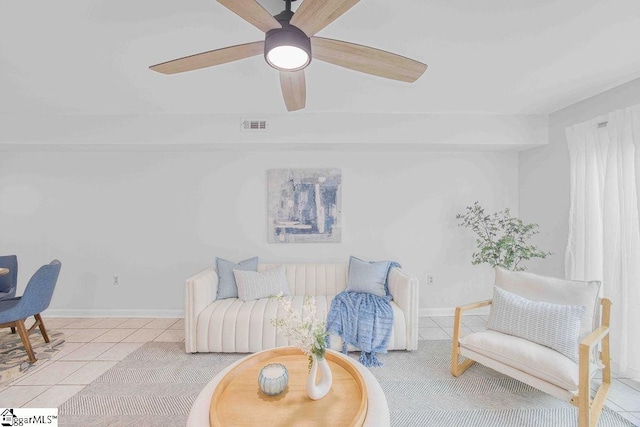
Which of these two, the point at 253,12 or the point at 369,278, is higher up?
the point at 253,12

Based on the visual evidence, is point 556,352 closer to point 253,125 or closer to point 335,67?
point 335,67

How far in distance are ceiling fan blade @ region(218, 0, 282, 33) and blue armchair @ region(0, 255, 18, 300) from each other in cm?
401

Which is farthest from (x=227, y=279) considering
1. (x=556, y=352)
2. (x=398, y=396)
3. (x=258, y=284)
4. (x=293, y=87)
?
(x=556, y=352)

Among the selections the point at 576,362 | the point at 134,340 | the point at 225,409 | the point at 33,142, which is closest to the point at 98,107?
the point at 33,142

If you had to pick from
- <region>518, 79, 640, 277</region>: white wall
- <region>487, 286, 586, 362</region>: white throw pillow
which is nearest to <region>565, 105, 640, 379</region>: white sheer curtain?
<region>518, 79, 640, 277</region>: white wall

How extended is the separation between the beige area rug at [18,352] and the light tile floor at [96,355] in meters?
0.07

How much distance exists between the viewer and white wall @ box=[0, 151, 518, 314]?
3766mm

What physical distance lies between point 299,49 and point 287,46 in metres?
0.06

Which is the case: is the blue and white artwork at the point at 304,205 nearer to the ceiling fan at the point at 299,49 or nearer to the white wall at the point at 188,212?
the white wall at the point at 188,212

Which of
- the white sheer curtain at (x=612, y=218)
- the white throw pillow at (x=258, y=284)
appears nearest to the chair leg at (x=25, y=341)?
the white throw pillow at (x=258, y=284)

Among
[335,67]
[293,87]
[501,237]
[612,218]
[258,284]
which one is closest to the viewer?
[293,87]

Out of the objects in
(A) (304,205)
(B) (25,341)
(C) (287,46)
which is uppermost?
(C) (287,46)

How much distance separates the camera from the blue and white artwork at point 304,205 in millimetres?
3752

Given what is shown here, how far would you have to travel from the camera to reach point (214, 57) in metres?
1.51
